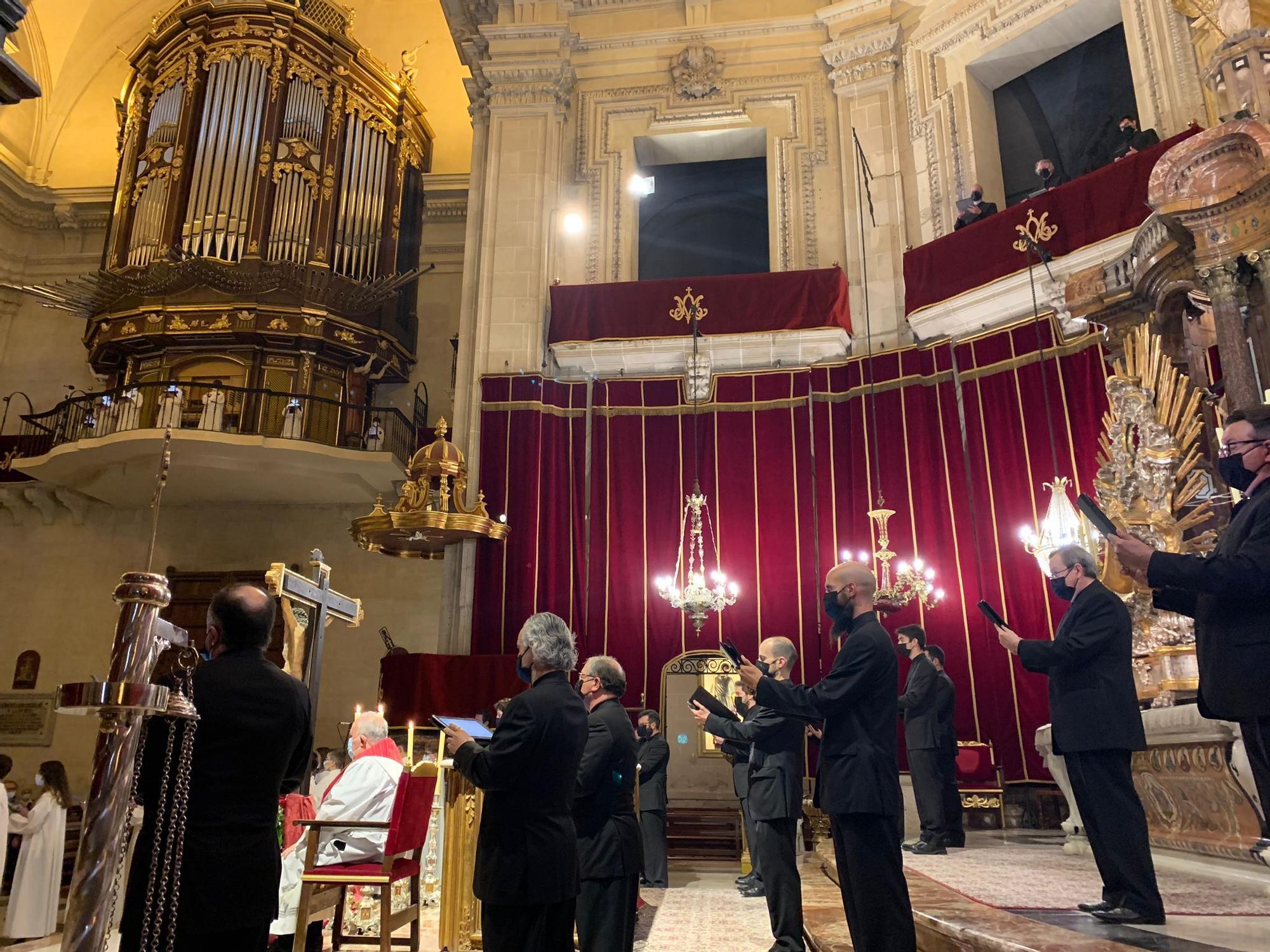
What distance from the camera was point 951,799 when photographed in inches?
268

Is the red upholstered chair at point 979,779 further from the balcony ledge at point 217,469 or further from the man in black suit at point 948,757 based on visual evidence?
the balcony ledge at point 217,469

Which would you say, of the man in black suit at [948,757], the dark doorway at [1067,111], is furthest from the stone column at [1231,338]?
the dark doorway at [1067,111]

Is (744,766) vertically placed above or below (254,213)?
below

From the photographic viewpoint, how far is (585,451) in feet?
35.1

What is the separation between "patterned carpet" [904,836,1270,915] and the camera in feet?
12.0

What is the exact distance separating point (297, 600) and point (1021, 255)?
7.01 m

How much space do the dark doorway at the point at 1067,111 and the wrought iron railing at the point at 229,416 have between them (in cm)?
819

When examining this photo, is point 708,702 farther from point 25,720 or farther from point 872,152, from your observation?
point 25,720

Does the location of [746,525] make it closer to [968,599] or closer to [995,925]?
[968,599]

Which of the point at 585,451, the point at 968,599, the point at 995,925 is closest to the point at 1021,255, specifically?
the point at 968,599

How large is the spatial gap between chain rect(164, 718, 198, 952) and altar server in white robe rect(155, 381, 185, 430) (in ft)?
33.4

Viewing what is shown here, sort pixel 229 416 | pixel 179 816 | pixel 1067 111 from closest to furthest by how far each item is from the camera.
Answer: pixel 179 816 → pixel 1067 111 → pixel 229 416

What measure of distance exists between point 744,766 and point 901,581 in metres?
2.63

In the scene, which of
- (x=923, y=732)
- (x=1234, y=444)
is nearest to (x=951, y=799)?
(x=923, y=732)
